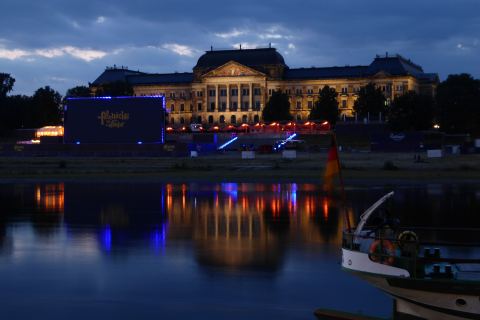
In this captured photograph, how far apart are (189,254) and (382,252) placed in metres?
8.22

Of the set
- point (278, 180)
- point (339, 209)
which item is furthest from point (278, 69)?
point (339, 209)

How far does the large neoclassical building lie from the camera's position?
181 m

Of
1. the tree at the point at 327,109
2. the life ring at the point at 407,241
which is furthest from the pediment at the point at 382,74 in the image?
the life ring at the point at 407,241

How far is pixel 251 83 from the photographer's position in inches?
7392

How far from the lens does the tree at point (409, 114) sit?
387ft

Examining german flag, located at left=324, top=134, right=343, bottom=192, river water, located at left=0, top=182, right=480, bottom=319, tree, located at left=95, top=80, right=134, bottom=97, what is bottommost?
river water, located at left=0, top=182, right=480, bottom=319

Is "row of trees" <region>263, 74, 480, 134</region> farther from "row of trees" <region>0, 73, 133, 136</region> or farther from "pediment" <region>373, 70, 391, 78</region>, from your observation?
"row of trees" <region>0, 73, 133, 136</region>

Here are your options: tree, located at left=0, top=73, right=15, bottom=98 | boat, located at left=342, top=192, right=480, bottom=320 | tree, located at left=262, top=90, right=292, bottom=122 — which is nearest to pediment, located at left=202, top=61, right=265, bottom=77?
tree, located at left=262, top=90, right=292, bottom=122

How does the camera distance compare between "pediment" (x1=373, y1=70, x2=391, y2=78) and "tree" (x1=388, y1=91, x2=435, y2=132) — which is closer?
"tree" (x1=388, y1=91, x2=435, y2=132)

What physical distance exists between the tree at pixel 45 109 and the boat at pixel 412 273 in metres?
145

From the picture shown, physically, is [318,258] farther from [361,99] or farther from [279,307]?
[361,99]

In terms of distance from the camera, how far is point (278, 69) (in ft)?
617

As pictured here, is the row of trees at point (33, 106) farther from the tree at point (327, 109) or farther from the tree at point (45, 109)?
the tree at point (327, 109)

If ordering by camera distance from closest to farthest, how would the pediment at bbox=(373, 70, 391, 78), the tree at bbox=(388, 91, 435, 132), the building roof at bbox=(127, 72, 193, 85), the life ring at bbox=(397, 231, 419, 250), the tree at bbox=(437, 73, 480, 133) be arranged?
the life ring at bbox=(397, 231, 419, 250)
the tree at bbox=(388, 91, 435, 132)
the tree at bbox=(437, 73, 480, 133)
the pediment at bbox=(373, 70, 391, 78)
the building roof at bbox=(127, 72, 193, 85)
